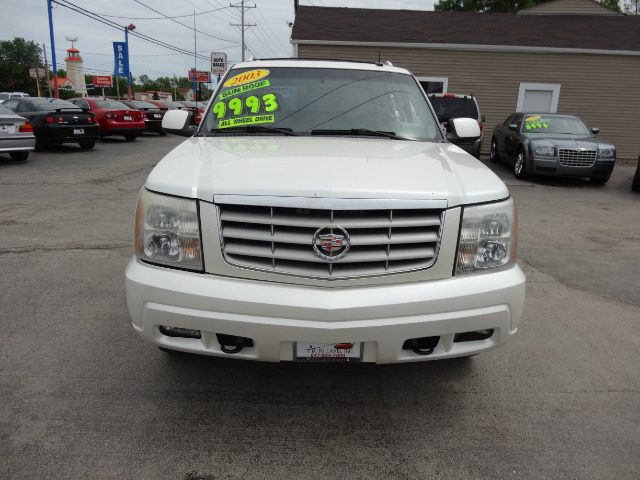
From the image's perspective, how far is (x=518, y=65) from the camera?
1616 cm

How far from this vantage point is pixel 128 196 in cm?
812

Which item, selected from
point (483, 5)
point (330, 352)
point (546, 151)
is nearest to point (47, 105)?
point (546, 151)

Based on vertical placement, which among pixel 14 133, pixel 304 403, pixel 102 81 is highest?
pixel 102 81

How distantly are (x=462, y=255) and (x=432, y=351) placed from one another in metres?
0.48

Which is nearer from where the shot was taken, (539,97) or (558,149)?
(558,149)

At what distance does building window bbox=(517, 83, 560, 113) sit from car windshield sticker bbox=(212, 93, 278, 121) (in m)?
14.9

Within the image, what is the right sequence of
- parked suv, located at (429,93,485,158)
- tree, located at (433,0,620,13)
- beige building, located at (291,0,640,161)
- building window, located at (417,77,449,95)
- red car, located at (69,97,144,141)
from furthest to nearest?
tree, located at (433,0,620,13), red car, located at (69,97,144,141), building window, located at (417,77,449,95), beige building, located at (291,0,640,161), parked suv, located at (429,93,485,158)

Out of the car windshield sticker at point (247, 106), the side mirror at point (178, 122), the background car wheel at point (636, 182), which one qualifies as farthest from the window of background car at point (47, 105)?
the background car wheel at point (636, 182)

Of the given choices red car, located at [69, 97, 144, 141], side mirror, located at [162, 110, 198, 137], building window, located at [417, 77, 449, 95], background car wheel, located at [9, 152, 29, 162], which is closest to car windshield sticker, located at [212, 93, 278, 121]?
side mirror, located at [162, 110, 198, 137]

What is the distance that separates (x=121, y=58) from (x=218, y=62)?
16.6 meters

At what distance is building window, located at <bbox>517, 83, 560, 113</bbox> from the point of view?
16.3 meters

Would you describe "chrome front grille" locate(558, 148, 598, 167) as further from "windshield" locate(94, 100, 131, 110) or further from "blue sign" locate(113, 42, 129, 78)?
"blue sign" locate(113, 42, 129, 78)

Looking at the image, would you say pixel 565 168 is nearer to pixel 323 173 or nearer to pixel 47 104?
pixel 323 173

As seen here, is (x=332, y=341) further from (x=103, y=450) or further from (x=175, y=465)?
(x=103, y=450)
